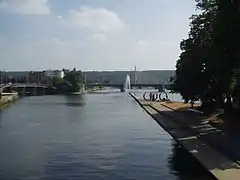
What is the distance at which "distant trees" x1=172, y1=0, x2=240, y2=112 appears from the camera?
3216cm

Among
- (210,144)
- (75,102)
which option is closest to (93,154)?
(210,144)

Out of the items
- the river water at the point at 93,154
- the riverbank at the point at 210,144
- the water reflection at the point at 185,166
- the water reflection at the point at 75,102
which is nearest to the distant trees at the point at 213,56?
the riverbank at the point at 210,144

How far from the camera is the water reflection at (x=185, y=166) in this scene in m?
26.8

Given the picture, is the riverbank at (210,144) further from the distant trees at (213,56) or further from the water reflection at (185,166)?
the distant trees at (213,56)

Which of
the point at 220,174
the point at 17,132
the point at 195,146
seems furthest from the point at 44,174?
the point at 17,132

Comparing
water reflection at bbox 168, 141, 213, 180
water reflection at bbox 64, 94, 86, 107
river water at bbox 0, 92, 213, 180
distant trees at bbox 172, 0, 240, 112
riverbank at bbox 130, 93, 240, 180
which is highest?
distant trees at bbox 172, 0, 240, 112

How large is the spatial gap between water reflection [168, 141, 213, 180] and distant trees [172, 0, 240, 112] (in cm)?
770

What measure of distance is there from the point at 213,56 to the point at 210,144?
23.5ft

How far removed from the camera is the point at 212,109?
58500mm

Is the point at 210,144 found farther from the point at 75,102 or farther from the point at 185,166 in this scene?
the point at 75,102

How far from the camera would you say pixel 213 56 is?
129 ft

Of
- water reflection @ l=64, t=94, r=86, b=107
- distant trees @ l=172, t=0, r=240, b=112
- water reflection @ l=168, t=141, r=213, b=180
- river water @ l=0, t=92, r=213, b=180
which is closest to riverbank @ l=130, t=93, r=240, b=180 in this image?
water reflection @ l=168, t=141, r=213, b=180

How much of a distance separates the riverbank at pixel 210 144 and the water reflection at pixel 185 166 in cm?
36

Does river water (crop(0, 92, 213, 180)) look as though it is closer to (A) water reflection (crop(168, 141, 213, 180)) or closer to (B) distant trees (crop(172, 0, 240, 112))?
(A) water reflection (crop(168, 141, 213, 180))
